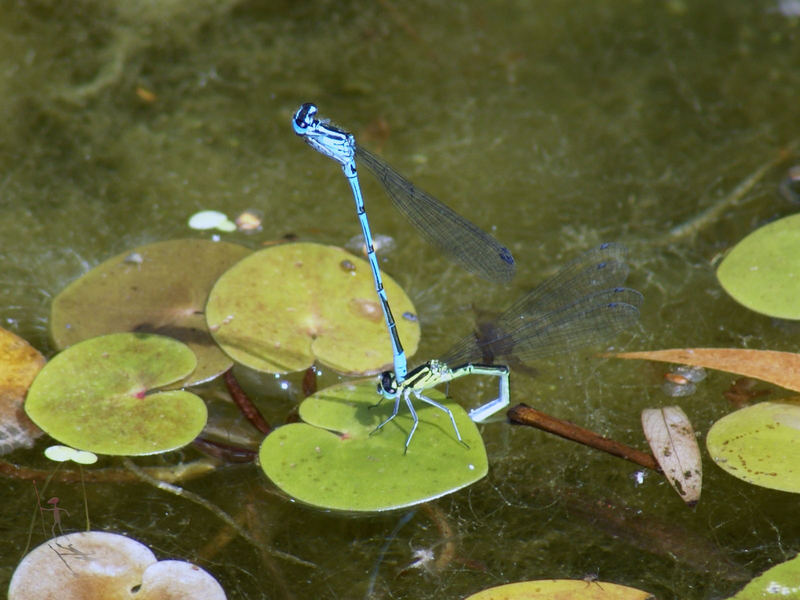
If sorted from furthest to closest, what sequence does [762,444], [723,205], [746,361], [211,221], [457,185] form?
[457,185] < [723,205] < [211,221] < [746,361] < [762,444]

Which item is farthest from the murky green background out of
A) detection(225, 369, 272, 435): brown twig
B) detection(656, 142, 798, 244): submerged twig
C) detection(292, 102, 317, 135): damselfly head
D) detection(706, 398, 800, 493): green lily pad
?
detection(292, 102, 317, 135): damselfly head

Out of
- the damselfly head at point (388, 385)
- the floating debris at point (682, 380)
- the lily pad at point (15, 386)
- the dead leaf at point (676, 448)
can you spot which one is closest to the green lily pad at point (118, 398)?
the lily pad at point (15, 386)

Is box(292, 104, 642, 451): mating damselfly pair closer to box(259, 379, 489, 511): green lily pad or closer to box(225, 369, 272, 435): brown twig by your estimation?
box(259, 379, 489, 511): green lily pad

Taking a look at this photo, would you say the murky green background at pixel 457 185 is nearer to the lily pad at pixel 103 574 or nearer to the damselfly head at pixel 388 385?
the lily pad at pixel 103 574

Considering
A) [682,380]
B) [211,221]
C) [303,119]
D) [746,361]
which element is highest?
[303,119]

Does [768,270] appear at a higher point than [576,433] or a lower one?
higher

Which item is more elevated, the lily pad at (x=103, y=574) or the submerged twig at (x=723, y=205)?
the lily pad at (x=103, y=574)

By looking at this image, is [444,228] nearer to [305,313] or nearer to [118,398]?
[305,313]

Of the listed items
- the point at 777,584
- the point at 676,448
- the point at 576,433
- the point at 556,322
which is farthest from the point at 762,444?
the point at 556,322
